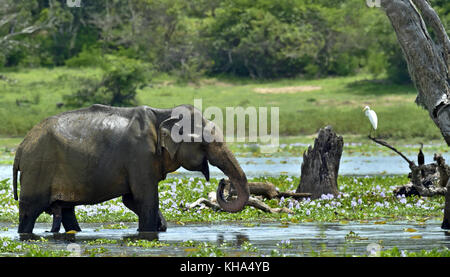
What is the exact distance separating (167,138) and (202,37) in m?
52.2

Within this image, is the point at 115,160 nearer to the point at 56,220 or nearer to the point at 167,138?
the point at 167,138

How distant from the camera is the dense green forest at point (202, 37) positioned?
6153cm

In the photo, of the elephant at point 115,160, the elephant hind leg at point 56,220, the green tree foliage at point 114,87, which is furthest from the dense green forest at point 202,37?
the elephant at point 115,160

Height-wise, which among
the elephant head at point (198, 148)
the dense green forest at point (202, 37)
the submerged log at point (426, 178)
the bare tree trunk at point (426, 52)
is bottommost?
the submerged log at point (426, 178)

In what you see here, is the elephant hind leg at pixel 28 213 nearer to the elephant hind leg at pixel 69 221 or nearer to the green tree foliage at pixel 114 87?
the elephant hind leg at pixel 69 221

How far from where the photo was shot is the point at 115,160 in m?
13.8

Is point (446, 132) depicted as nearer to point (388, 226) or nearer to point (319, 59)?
point (388, 226)

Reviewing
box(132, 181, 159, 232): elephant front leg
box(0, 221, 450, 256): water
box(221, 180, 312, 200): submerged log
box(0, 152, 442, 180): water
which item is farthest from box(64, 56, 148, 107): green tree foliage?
box(132, 181, 159, 232): elephant front leg

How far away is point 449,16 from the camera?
2063 inches

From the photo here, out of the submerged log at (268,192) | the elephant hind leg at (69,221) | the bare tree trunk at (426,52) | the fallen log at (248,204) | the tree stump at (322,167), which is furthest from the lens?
the tree stump at (322,167)

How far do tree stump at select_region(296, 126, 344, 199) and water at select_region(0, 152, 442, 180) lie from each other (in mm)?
7126

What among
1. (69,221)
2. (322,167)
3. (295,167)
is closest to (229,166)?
(69,221)

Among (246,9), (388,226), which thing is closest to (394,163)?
(388,226)
